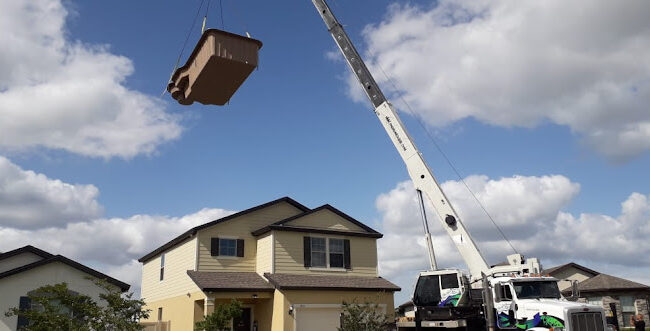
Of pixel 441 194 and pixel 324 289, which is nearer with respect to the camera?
pixel 441 194

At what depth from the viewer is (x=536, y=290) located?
15312 mm

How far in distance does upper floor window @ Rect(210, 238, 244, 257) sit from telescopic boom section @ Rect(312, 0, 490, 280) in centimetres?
1007

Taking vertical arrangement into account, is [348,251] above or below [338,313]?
above

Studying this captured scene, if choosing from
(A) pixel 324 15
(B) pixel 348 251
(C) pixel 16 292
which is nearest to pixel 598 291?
(B) pixel 348 251

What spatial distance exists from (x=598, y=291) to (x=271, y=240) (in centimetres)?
2757

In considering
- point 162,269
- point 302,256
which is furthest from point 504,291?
point 162,269

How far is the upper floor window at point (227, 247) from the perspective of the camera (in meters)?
24.9

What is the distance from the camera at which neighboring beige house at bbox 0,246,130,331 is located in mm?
22078

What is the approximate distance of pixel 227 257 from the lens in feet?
82.8

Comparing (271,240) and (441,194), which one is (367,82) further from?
(271,240)

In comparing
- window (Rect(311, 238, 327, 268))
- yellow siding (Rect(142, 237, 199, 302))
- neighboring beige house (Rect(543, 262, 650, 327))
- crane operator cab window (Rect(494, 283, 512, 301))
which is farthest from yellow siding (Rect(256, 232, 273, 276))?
neighboring beige house (Rect(543, 262, 650, 327))

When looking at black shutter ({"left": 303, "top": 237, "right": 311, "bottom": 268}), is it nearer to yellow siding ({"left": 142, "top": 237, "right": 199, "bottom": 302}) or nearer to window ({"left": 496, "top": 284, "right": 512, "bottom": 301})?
yellow siding ({"left": 142, "top": 237, "right": 199, "bottom": 302})

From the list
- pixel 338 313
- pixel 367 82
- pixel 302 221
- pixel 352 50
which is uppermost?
pixel 352 50

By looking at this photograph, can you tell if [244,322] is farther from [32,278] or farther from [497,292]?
[497,292]
